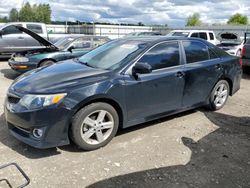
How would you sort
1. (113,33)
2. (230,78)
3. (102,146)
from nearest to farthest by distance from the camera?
(102,146) < (230,78) < (113,33)

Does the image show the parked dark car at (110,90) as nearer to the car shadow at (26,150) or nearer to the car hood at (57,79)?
the car hood at (57,79)

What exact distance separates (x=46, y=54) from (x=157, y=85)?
5.03 metres

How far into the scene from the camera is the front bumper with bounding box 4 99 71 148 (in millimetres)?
3334

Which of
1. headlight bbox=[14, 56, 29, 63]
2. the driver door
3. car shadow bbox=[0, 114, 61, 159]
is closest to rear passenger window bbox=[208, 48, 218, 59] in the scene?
car shadow bbox=[0, 114, 61, 159]

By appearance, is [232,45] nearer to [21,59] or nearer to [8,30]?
[21,59]

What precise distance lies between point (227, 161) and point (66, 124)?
216cm

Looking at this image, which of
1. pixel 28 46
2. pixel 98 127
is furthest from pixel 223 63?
pixel 28 46

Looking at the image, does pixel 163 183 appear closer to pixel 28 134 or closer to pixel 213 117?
pixel 28 134

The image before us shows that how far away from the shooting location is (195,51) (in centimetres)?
497

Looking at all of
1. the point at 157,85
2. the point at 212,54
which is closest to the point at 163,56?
the point at 157,85

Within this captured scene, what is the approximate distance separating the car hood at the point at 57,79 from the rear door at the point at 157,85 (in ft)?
1.68

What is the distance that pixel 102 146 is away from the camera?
389cm

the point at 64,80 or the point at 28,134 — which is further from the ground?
the point at 64,80

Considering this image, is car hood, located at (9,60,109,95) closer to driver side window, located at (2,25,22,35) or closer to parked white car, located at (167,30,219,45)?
driver side window, located at (2,25,22,35)
